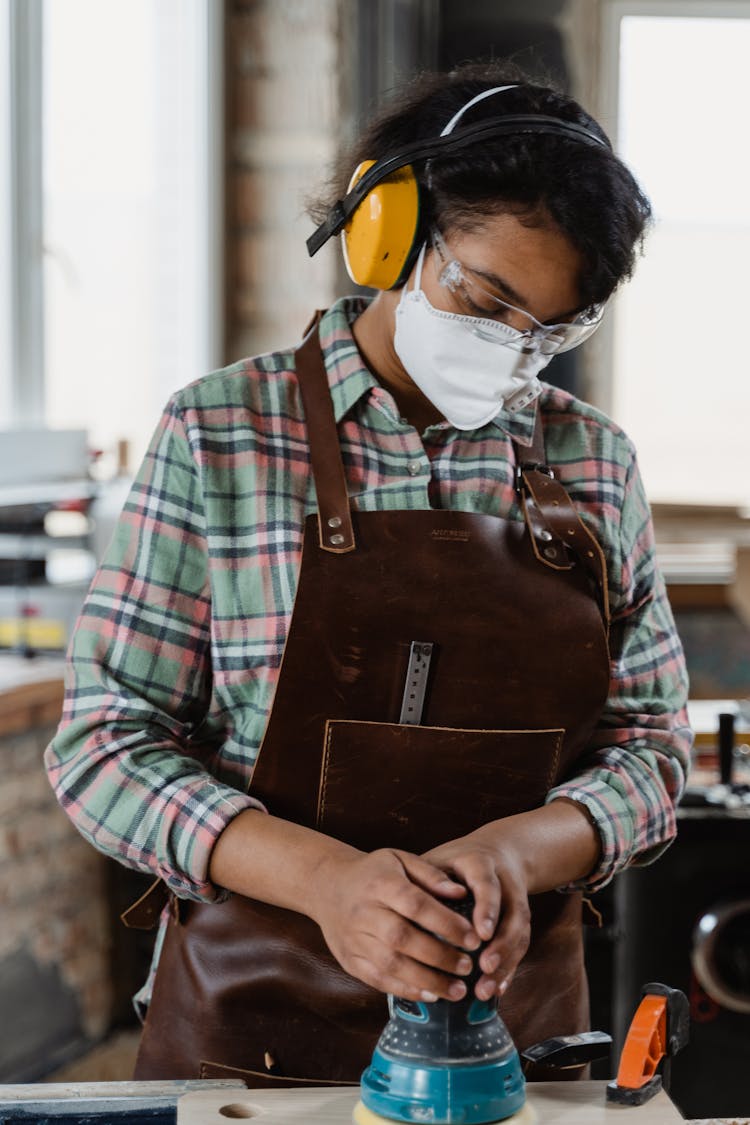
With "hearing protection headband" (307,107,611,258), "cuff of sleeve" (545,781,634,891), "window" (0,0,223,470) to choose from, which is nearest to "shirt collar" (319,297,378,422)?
"hearing protection headband" (307,107,611,258)

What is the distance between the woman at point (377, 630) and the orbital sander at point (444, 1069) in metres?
0.17

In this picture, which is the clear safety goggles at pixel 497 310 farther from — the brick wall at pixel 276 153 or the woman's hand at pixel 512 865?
the brick wall at pixel 276 153

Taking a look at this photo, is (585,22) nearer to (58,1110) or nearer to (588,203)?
(588,203)

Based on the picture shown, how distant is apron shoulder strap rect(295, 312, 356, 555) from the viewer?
121 centimetres

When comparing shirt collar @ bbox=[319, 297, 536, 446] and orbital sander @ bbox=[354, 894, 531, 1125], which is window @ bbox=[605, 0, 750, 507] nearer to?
shirt collar @ bbox=[319, 297, 536, 446]

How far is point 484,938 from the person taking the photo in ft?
3.26

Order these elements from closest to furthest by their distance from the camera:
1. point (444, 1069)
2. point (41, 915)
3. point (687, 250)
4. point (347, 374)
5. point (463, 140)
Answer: point (444, 1069) → point (463, 140) → point (347, 374) → point (41, 915) → point (687, 250)

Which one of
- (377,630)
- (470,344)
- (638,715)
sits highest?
(470,344)

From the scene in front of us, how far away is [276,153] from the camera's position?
338 cm

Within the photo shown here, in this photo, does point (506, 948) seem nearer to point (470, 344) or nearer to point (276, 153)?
point (470, 344)

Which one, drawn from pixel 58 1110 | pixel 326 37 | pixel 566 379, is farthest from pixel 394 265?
pixel 566 379

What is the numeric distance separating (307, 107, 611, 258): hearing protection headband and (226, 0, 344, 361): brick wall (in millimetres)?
2056

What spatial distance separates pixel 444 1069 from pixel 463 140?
80 cm

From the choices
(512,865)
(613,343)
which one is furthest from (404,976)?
(613,343)
